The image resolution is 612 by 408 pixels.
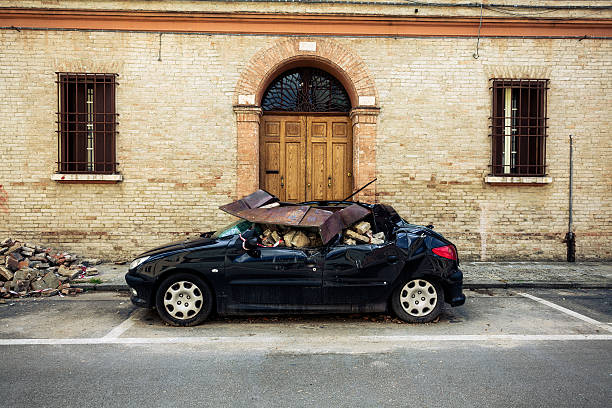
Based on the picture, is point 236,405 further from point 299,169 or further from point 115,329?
point 299,169

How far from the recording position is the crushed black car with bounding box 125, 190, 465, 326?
521 cm

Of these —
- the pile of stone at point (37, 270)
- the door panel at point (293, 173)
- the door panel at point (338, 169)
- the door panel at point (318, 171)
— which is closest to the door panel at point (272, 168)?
the door panel at point (293, 173)

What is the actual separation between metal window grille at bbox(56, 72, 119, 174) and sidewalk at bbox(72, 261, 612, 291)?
2.38 m

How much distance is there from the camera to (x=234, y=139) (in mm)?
9336

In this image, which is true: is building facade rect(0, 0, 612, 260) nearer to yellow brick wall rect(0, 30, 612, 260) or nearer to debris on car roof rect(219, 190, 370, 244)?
yellow brick wall rect(0, 30, 612, 260)

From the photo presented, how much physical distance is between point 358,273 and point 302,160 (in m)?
5.00

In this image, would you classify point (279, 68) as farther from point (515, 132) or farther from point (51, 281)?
point (51, 281)

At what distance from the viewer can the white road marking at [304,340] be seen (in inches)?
181

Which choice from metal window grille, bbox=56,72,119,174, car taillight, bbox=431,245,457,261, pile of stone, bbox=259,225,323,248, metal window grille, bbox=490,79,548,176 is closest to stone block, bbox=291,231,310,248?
pile of stone, bbox=259,225,323,248

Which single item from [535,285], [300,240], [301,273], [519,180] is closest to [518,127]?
[519,180]

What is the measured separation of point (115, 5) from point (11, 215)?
5143mm

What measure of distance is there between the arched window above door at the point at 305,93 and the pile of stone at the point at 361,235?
16.8 feet

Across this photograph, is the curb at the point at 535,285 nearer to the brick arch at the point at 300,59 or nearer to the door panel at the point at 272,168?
the brick arch at the point at 300,59

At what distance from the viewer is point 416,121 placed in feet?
31.2
